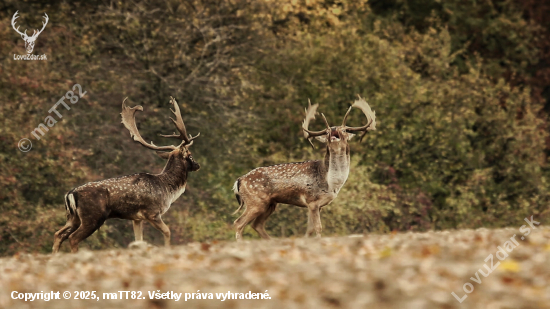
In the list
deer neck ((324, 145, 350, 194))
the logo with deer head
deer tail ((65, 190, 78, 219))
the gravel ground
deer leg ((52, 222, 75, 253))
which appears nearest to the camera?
the gravel ground

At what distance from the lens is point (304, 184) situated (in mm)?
13680

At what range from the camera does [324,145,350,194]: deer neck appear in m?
Result: 13.6

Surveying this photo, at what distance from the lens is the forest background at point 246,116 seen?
70.2 feet

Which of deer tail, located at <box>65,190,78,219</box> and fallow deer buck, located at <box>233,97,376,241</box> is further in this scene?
fallow deer buck, located at <box>233,97,376,241</box>

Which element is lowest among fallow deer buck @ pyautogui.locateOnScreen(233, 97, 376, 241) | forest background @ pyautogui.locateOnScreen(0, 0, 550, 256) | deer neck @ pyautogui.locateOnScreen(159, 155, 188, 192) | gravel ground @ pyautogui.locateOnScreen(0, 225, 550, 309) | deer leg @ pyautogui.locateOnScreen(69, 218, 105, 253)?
gravel ground @ pyautogui.locateOnScreen(0, 225, 550, 309)

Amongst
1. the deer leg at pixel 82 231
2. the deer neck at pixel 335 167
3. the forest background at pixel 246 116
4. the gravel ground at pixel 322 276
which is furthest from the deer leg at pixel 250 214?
the forest background at pixel 246 116

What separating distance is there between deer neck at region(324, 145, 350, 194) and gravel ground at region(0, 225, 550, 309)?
3730mm

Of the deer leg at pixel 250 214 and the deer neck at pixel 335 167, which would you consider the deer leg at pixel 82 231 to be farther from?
the deer neck at pixel 335 167

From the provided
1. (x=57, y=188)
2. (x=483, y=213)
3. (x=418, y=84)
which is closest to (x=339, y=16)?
(x=418, y=84)

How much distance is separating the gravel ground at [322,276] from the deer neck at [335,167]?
3730 mm

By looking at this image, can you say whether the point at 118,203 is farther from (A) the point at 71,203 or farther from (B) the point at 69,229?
(B) the point at 69,229

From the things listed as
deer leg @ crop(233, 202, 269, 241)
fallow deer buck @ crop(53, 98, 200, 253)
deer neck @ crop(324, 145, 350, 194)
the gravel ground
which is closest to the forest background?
fallow deer buck @ crop(53, 98, 200, 253)

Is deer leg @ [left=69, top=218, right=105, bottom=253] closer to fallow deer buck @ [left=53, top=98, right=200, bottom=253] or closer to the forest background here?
fallow deer buck @ [left=53, top=98, right=200, bottom=253]

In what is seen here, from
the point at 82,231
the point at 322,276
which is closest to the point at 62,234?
the point at 82,231
